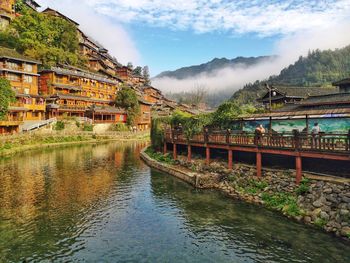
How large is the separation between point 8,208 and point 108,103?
265 feet

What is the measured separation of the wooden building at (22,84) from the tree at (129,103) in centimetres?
2841

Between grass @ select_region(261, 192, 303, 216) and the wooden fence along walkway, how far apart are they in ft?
5.56

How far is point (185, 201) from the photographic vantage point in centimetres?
2514

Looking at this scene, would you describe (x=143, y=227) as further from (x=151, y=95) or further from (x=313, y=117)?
(x=151, y=95)

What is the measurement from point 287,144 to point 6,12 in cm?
10712

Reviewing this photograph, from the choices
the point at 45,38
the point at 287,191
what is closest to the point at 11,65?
the point at 45,38

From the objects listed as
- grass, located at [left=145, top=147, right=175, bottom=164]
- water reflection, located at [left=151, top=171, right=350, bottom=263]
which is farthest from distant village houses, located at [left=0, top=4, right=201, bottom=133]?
water reflection, located at [left=151, top=171, right=350, bottom=263]

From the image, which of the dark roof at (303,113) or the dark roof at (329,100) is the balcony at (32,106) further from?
the dark roof at (329,100)

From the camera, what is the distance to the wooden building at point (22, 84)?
68.3 meters

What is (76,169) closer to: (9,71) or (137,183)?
(137,183)

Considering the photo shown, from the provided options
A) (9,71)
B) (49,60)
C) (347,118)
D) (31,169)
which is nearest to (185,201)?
(347,118)

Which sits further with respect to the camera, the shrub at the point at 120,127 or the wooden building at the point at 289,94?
the shrub at the point at 120,127

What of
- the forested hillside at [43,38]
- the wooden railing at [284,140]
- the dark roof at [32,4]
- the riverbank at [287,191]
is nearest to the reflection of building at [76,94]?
the forested hillside at [43,38]

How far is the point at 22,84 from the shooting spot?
242 feet
